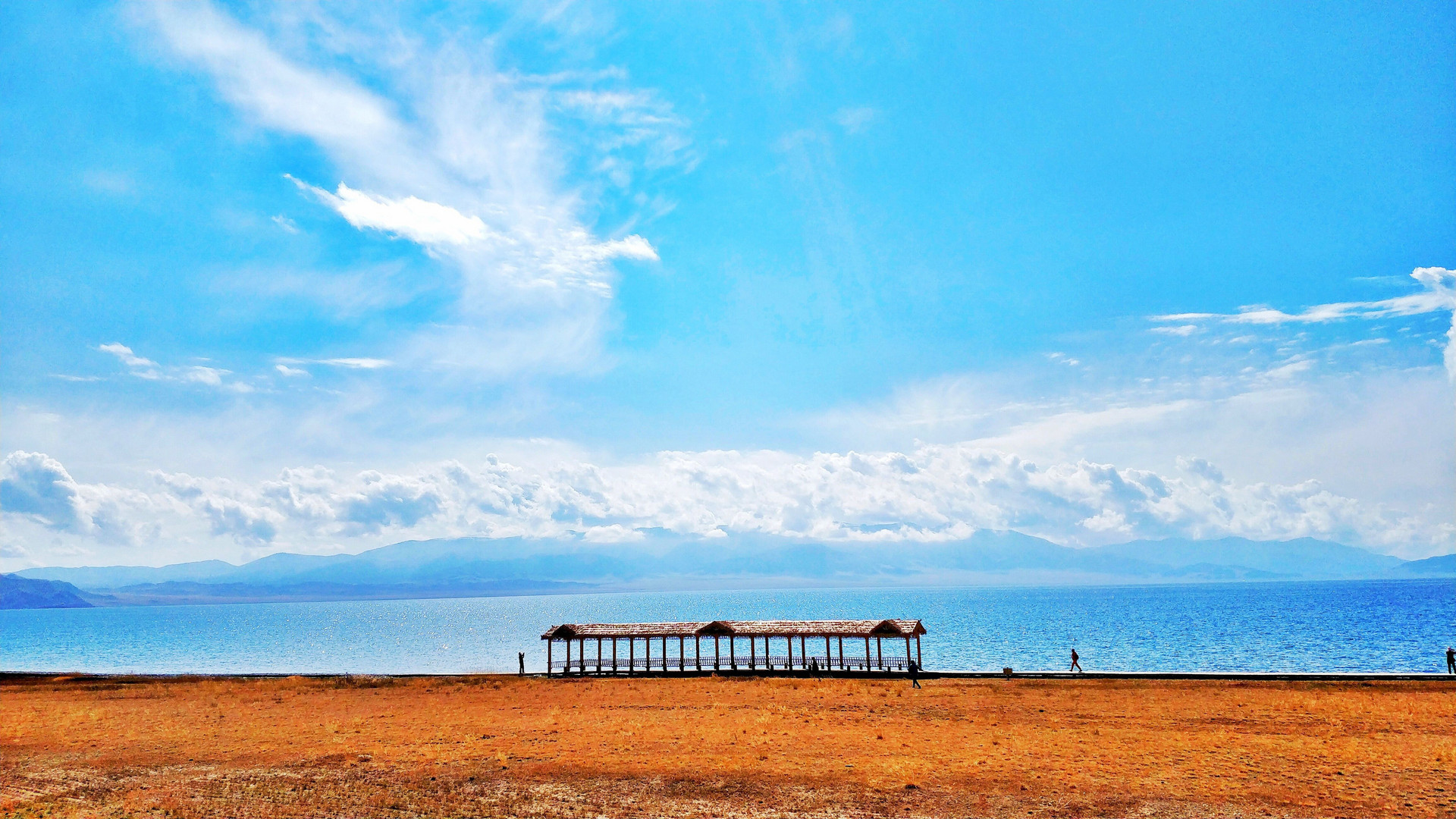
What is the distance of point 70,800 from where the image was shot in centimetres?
2198

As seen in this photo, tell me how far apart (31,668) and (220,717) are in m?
79.3

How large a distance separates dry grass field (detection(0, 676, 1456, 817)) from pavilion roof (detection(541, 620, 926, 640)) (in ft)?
30.1

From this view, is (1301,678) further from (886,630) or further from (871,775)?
(871,775)

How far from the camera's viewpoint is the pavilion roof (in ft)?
174

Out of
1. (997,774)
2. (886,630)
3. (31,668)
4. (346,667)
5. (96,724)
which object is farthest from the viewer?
(31,668)

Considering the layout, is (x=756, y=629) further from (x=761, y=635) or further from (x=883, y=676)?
(x=883, y=676)

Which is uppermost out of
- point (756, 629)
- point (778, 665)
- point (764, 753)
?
point (756, 629)

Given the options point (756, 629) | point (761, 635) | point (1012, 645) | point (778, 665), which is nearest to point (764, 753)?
point (761, 635)

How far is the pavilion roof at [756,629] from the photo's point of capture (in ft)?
174

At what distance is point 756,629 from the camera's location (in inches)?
2195

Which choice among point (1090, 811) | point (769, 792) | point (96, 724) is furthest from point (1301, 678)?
point (96, 724)

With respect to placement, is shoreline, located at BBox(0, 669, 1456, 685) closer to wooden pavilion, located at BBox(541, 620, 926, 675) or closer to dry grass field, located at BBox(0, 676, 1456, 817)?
wooden pavilion, located at BBox(541, 620, 926, 675)

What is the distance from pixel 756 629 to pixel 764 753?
96.0 ft

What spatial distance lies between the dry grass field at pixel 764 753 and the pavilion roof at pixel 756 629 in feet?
30.1
